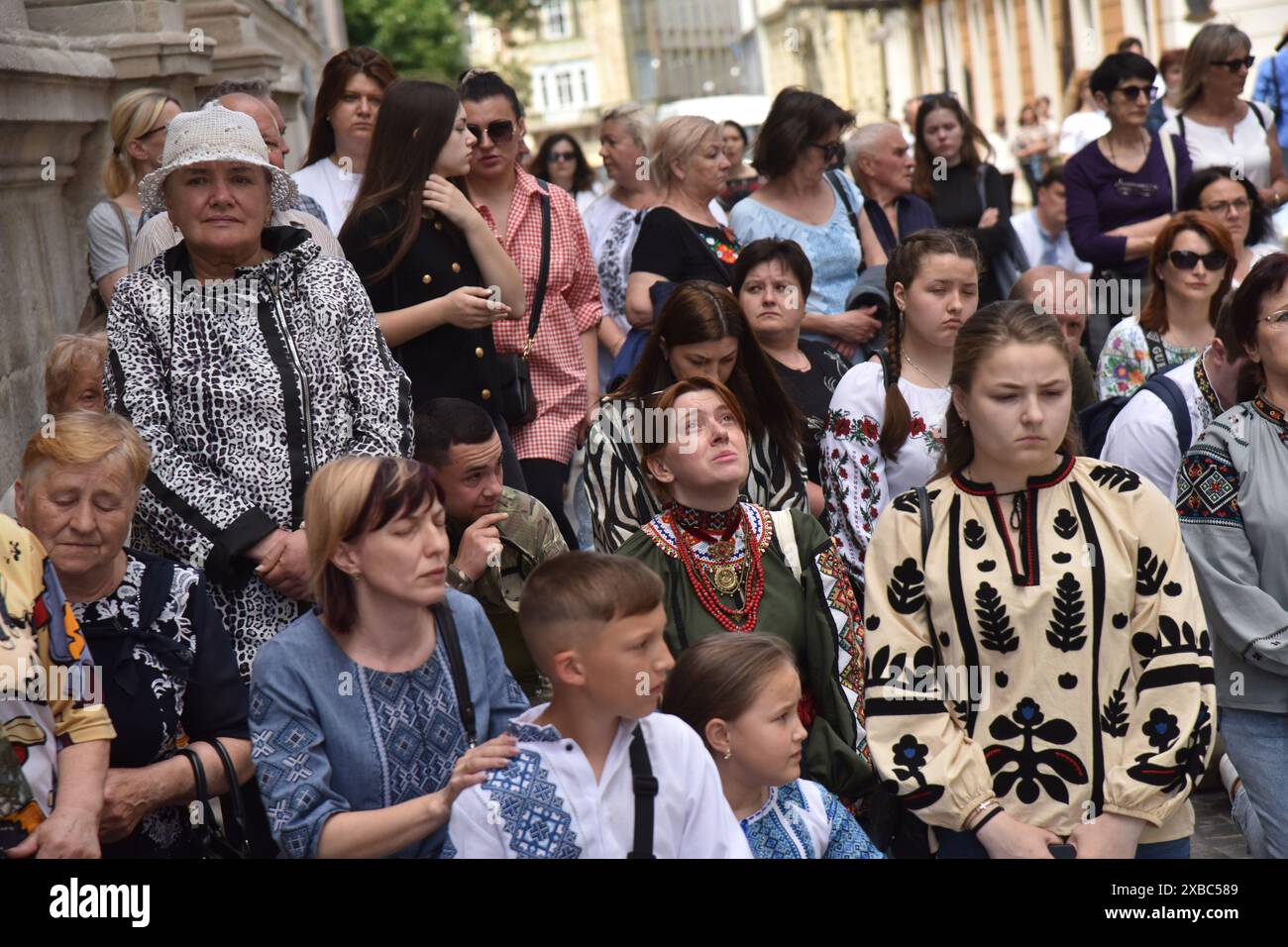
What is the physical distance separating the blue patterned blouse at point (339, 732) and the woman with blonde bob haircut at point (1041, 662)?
1026 millimetres

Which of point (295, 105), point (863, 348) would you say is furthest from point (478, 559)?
point (295, 105)

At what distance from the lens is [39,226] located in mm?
7121

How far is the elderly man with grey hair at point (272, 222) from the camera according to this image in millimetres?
5527

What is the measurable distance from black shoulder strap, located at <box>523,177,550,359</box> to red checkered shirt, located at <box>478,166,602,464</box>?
16 mm

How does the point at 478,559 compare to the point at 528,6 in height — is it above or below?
below

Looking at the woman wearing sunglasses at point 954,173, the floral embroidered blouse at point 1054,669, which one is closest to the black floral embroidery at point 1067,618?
the floral embroidered blouse at point 1054,669

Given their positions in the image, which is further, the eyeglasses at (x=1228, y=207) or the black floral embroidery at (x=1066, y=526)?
the eyeglasses at (x=1228, y=207)

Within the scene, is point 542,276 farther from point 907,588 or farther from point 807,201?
point 907,588

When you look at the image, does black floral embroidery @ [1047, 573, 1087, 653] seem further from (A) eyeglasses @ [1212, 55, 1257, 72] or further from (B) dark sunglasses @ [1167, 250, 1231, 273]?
(A) eyeglasses @ [1212, 55, 1257, 72]

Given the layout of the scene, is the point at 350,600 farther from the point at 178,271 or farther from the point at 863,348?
the point at 863,348

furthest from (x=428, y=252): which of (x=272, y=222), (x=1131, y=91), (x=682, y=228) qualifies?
(x=1131, y=91)

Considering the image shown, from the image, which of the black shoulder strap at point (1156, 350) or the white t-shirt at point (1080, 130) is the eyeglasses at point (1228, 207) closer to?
the black shoulder strap at point (1156, 350)

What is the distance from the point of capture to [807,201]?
7.97 m
